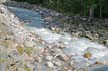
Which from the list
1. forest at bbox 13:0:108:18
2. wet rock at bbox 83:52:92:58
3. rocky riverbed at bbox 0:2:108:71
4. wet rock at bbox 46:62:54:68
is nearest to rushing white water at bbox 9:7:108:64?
rocky riverbed at bbox 0:2:108:71

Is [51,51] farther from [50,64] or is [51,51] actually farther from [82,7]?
[82,7]

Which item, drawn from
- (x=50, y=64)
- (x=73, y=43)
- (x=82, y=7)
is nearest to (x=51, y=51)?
(x=50, y=64)

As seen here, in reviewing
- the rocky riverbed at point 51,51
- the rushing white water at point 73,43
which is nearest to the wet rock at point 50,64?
the rocky riverbed at point 51,51

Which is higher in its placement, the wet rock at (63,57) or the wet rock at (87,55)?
the wet rock at (63,57)

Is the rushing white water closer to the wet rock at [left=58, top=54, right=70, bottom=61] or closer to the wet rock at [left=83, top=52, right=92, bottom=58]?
the wet rock at [left=83, top=52, right=92, bottom=58]

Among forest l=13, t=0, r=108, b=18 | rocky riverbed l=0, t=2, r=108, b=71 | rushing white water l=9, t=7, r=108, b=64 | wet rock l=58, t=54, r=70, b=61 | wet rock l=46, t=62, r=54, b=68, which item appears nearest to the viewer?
rocky riverbed l=0, t=2, r=108, b=71

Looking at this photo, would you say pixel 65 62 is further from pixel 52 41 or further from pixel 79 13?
pixel 79 13

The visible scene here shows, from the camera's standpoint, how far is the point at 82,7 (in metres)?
47.7

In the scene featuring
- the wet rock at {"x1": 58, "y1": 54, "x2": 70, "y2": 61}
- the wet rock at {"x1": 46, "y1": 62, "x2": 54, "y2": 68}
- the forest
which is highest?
the wet rock at {"x1": 46, "y1": 62, "x2": 54, "y2": 68}

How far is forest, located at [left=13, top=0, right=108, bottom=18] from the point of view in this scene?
42156mm

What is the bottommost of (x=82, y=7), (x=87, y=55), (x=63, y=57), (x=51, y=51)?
(x=82, y=7)

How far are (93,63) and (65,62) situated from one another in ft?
6.22

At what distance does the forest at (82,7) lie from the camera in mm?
42156

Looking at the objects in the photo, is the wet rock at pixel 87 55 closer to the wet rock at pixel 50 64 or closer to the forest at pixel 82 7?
the wet rock at pixel 50 64
